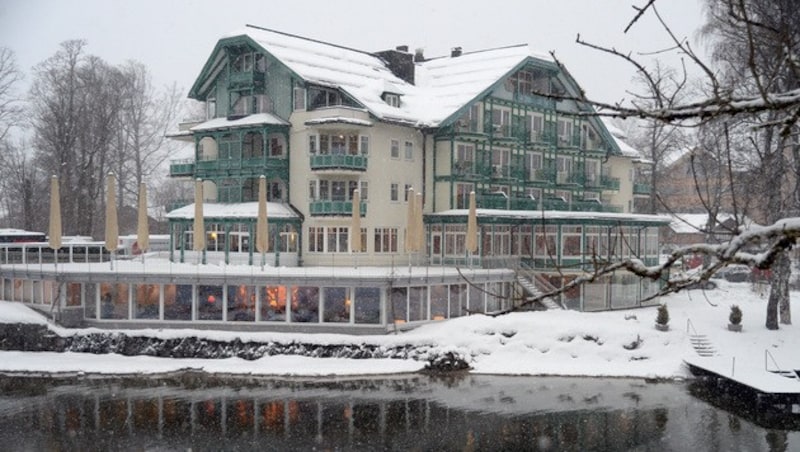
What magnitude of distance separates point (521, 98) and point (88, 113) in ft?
85.6

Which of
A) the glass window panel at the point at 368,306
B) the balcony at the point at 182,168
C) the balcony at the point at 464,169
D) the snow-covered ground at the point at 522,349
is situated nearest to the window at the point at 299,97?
the balcony at the point at 182,168

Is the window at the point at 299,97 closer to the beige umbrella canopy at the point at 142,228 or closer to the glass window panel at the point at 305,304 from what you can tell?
the beige umbrella canopy at the point at 142,228

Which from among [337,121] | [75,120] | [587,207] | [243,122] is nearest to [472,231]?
[337,121]

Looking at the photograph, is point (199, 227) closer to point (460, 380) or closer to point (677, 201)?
point (460, 380)

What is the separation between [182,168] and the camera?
128ft

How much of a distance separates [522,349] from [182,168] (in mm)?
19658

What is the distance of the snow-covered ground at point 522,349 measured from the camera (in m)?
27.0

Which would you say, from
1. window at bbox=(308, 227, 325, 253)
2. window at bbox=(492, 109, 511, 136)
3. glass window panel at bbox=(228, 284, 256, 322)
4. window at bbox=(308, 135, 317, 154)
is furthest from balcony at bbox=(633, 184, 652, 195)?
glass window panel at bbox=(228, 284, 256, 322)

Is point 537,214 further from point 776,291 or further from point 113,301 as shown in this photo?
point 113,301

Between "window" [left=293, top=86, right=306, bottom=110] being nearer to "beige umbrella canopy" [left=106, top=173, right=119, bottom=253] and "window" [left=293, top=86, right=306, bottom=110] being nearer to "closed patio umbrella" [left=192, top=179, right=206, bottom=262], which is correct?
"closed patio umbrella" [left=192, top=179, right=206, bottom=262]

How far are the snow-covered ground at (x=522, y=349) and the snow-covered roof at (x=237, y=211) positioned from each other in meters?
7.46

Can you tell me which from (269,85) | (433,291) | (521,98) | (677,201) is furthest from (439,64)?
(677,201)

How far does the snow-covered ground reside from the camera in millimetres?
26969

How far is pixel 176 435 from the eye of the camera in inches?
786
